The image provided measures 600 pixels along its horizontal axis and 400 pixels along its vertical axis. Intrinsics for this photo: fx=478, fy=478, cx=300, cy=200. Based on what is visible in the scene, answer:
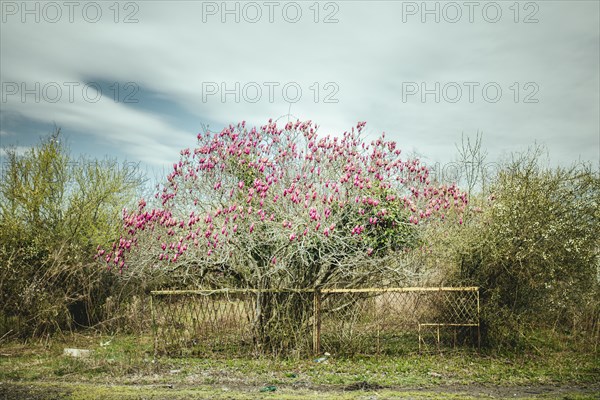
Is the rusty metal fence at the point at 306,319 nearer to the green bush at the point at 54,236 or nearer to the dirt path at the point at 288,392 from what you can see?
the dirt path at the point at 288,392

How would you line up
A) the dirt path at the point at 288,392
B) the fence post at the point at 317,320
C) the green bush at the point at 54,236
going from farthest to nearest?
the green bush at the point at 54,236
the fence post at the point at 317,320
the dirt path at the point at 288,392

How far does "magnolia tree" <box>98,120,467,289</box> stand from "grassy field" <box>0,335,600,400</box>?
1.70 metres

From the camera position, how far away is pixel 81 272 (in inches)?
487

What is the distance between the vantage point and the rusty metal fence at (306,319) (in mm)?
9070

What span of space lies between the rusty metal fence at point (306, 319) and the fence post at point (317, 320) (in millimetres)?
19

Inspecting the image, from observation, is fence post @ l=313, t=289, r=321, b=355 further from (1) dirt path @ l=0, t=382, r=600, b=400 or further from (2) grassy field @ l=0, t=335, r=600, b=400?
(1) dirt path @ l=0, t=382, r=600, b=400

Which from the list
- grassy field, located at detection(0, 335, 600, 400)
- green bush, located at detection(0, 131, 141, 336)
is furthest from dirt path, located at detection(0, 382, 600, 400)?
green bush, located at detection(0, 131, 141, 336)

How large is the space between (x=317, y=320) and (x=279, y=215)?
84.9 inches

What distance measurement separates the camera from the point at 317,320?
29.7 feet

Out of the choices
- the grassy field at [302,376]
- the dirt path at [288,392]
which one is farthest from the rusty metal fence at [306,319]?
the dirt path at [288,392]

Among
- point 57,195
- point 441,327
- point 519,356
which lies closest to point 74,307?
point 57,195

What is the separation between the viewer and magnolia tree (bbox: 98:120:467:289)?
920cm

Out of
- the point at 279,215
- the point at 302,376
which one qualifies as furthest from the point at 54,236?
the point at 302,376

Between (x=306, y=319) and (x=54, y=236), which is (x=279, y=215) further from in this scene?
(x=54, y=236)
